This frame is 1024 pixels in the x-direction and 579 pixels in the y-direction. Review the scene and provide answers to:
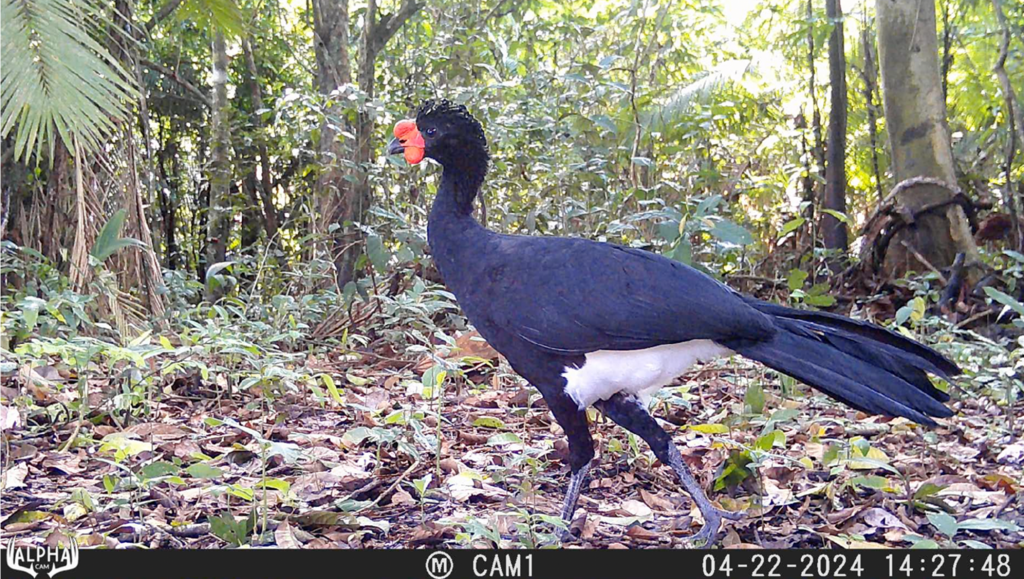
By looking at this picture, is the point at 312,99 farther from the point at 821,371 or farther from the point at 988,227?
the point at 988,227

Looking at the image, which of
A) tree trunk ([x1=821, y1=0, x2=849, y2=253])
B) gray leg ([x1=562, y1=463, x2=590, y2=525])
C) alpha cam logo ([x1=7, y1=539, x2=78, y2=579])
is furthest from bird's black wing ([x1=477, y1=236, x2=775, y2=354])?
tree trunk ([x1=821, y1=0, x2=849, y2=253])

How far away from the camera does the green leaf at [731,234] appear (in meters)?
3.92

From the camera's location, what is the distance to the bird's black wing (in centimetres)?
250

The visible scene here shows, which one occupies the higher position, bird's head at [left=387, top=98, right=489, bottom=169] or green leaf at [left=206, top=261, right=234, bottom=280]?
bird's head at [left=387, top=98, right=489, bottom=169]

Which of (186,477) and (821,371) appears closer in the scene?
(821,371)

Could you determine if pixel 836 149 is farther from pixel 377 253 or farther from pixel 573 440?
pixel 573 440

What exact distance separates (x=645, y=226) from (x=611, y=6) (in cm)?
436

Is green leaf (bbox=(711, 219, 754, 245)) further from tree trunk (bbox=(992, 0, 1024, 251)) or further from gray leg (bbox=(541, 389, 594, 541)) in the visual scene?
tree trunk (bbox=(992, 0, 1024, 251))

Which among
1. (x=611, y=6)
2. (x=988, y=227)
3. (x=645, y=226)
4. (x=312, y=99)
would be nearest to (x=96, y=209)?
(x=312, y=99)

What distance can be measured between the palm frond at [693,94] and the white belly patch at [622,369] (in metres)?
3.52

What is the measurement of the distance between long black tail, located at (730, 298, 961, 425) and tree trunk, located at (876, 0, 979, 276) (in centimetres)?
348

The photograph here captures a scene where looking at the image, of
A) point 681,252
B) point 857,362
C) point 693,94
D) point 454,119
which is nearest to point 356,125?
point 693,94

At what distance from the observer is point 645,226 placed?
5.62 metres
